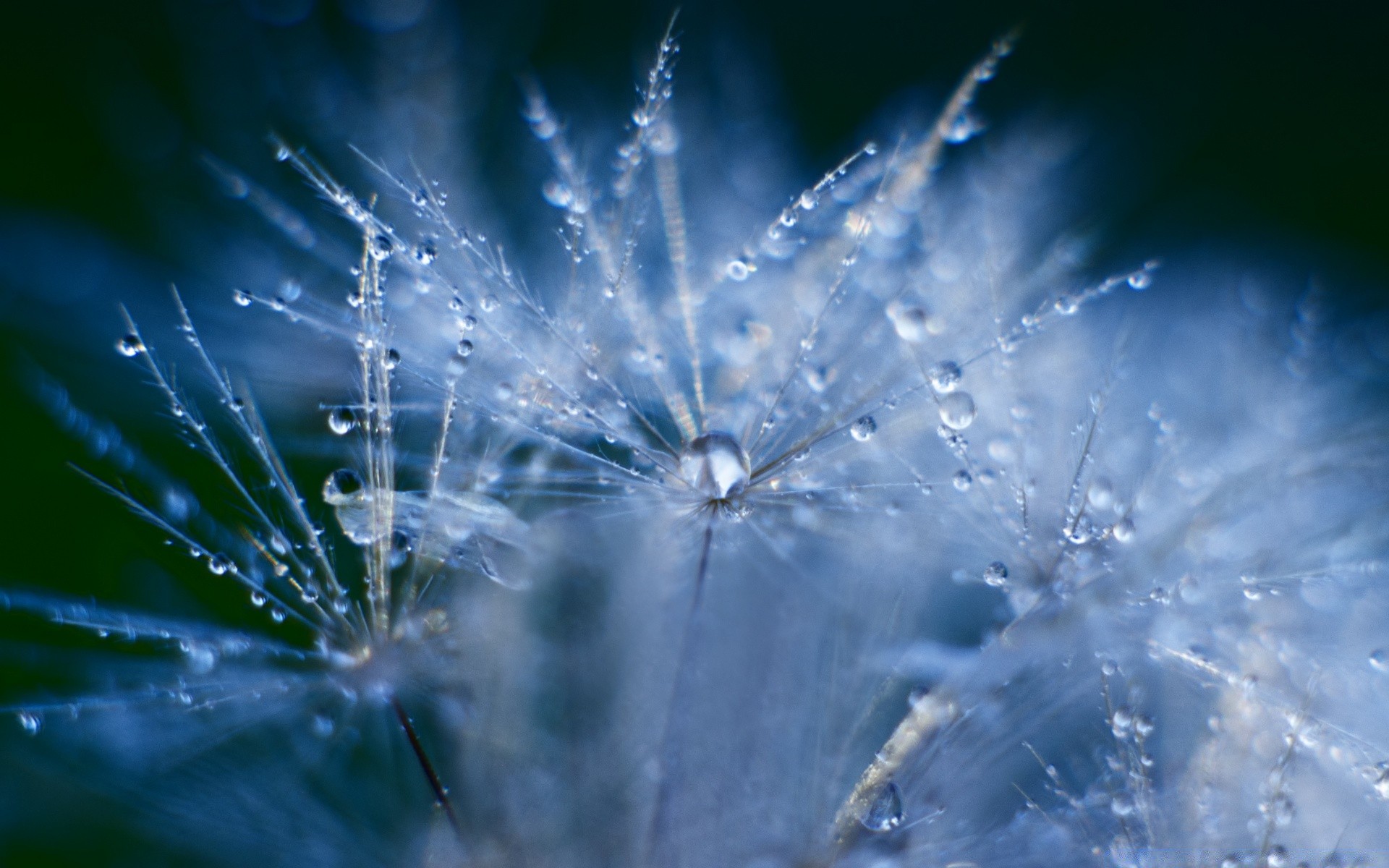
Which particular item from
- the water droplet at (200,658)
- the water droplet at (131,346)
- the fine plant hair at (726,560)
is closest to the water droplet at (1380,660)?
the fine plant hair at (726,560)

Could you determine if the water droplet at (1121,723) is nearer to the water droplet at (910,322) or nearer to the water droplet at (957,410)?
the water droplet at (957,410)

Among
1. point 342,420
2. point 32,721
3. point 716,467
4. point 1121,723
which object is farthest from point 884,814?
point 32,721

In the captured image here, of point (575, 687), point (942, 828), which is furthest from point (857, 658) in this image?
point (575, 687)

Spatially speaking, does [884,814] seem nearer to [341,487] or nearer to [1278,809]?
[1278,809]

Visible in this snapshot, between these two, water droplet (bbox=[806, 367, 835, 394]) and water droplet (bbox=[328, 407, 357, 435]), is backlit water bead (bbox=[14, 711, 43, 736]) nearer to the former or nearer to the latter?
water droplet (bbox=[328, 407, 357, 435])

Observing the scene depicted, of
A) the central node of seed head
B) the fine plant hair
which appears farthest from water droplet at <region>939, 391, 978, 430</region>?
the central node of seed head

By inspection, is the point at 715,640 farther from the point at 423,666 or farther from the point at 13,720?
the point at 13,720

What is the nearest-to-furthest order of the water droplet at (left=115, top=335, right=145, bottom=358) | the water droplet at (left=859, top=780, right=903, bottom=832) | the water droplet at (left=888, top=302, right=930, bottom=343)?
the water droplet at (left=859, top=780, right=903, bottom=832) < the water droplet at (left=115, top=335, right=145, bottom=358) < the water droplet at (left=888, top=302, right=930, bottom=343)
